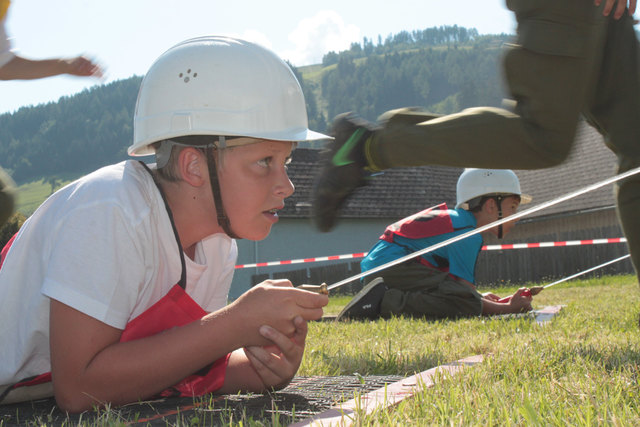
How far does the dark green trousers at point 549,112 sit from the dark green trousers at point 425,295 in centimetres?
302

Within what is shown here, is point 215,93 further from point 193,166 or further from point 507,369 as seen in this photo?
point 507,369

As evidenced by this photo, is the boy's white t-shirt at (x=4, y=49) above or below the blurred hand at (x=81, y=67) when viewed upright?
above

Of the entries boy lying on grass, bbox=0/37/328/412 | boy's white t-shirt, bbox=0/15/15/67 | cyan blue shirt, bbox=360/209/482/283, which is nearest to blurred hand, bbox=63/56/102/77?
boy's white t-shirt, bbox=0/15/15/67

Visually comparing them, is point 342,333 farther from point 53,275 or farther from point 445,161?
point 53,275

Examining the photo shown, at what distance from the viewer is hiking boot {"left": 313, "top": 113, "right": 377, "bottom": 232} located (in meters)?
3.64

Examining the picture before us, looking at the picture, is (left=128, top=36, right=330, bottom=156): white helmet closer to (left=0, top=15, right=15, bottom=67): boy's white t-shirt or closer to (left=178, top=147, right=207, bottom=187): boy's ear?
(left=178, top=147, right=207, bottom=187): boy's ear

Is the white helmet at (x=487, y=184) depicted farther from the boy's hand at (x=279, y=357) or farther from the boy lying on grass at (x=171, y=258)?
the boy's hand at (x=279, y=357)

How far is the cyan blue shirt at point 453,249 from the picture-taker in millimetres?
6594

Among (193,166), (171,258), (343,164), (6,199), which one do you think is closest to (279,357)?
(171,258)

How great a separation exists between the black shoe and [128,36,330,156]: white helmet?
14.1ft

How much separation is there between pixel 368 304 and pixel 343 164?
11.0ft

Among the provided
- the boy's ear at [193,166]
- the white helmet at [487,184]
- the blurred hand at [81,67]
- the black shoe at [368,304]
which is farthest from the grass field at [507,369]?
the white helmet at [487,184]

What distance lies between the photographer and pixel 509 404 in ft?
5.91

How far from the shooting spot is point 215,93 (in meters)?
2.54
